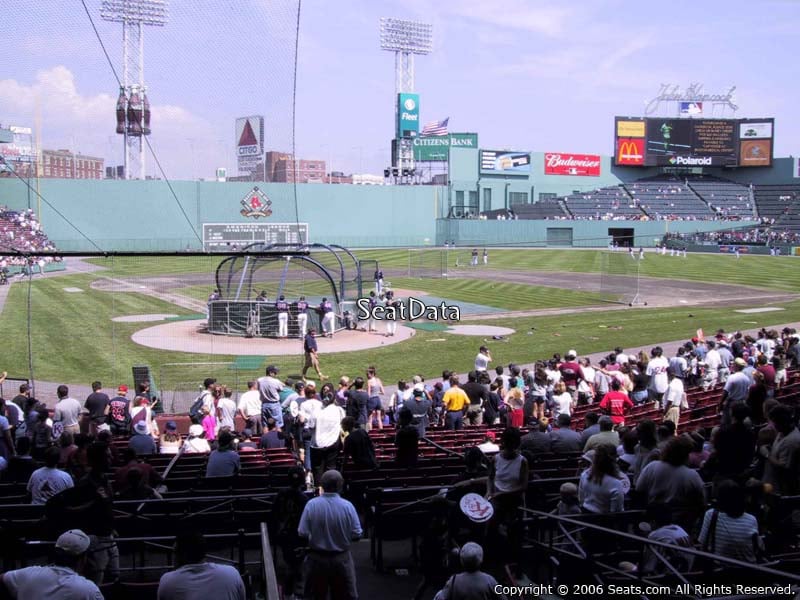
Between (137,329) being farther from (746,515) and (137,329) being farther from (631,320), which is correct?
(746,515)

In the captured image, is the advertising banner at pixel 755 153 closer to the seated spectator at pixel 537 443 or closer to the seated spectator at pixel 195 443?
the seated spectator at pixel 537 443

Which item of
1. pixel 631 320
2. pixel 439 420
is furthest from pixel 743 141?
pixel 439 420

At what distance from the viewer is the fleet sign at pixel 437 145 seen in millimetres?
90625

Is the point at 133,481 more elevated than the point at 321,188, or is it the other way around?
the point at 321,188

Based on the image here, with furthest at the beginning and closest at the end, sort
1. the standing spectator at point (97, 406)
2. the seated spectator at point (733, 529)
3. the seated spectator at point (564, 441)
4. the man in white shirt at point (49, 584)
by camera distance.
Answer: the standing spectator at point (97, 406) → the seated spectator at point (564, 441) → the seated spectator at point (733, 529) → the man in white shirt at point (49, 584)

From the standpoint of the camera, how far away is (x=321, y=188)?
76625 mm

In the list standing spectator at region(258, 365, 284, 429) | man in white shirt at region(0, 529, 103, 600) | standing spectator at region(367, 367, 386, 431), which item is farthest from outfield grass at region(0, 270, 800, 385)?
man in white shirt at region(0, 529, 103, 600)

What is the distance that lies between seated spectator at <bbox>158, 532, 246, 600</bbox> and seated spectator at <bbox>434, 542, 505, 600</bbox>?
130cm

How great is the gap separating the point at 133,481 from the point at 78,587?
304cm

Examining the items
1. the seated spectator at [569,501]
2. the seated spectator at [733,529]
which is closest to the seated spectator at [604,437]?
the seated spectator at [569,501]

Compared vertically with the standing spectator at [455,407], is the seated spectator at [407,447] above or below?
above

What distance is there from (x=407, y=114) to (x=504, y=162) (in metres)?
12.5

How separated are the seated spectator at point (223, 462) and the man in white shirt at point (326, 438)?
4.78ft

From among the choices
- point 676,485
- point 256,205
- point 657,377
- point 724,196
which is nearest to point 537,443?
point 676,485
